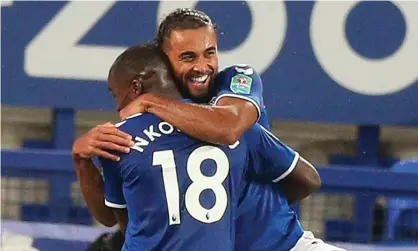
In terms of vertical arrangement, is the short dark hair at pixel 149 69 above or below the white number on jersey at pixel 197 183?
above

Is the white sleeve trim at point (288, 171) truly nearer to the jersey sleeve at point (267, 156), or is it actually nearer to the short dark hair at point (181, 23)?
the jersey sleeve at point (267, 156)

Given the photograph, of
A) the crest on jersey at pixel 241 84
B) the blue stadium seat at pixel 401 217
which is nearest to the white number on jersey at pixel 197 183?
the crest on jersey at pixel 241 84

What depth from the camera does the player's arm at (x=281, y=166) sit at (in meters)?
1.86

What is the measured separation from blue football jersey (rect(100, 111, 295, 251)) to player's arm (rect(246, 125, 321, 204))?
50 millimetres

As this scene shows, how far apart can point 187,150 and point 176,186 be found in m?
0.06

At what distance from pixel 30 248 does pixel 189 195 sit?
1.38 metres

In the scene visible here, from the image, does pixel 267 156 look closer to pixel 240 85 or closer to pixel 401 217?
pixel 240 85

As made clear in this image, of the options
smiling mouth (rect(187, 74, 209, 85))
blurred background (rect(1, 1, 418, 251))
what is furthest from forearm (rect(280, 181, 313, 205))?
blurred background (rect(1, 1, 418, 251))

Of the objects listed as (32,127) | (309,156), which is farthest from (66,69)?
(309,156)

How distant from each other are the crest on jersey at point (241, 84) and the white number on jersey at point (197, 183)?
11 centimetres

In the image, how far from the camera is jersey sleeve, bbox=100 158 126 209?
1817 mm

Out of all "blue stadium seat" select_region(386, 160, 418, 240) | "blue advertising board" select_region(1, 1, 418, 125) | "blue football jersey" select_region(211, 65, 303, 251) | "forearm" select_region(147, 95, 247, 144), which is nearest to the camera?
"forearm" select_region(147, 95, 247, 144)

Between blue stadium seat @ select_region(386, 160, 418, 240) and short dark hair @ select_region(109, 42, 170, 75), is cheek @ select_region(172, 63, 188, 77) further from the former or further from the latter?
blue stadium seat @ select_region(386, 160, 418, 240)

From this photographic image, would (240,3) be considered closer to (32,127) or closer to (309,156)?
(309,156)
